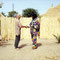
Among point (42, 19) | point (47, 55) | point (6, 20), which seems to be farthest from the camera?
point (42, 19)

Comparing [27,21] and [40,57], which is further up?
[27,21]

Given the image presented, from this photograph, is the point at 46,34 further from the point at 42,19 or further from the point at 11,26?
the point at 11,26

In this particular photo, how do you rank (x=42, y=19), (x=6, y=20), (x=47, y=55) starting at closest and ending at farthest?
(x=47, y=55) < (x=6, y=20) < (x=42, y=19)

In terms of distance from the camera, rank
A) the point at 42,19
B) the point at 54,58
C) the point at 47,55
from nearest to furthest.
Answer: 1. the point at 54,58
2. the point at 47,55
3. the point at 42,19

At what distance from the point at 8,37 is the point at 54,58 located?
6975 mm

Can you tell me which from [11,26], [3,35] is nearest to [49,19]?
[11,26]

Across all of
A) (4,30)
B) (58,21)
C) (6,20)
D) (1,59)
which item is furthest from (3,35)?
(1,59)

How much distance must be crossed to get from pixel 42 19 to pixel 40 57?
728 centimetres

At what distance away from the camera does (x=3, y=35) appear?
11.8 m

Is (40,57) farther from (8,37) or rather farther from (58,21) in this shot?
(58,21)

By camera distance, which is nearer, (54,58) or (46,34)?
(54,58)

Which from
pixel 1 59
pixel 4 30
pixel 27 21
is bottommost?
pixel 1 59

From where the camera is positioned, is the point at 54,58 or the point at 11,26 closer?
the point at 54,58

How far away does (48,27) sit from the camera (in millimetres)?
12875
